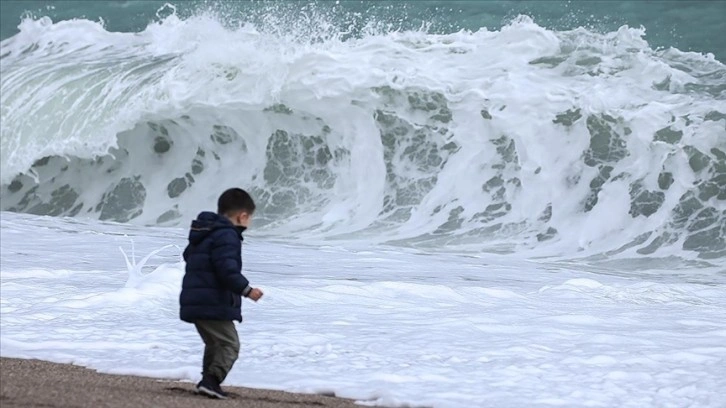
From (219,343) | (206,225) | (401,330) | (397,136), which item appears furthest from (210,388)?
(397,136)

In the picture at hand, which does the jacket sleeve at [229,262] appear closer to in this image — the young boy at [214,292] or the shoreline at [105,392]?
the young boy at [214,292]

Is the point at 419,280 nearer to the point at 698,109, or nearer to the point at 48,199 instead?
the point at 698,109

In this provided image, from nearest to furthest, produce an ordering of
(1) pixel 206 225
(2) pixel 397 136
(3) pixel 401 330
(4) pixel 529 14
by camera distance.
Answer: (1) pixel 206 225, (3) pixel 401 330, (2) pixel 397 136, (4) pixel 529 14

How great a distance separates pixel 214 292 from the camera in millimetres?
4617

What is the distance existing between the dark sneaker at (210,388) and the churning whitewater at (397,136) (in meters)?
7.59

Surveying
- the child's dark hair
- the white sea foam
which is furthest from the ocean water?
the child's dark hair

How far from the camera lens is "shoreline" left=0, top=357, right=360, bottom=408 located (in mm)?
4188

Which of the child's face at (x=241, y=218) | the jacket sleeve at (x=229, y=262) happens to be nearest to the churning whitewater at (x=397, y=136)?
the child's face at (x=241, y=218)

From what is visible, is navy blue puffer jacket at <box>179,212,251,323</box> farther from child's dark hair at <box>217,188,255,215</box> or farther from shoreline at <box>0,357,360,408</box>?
shoreline at <box>0,357,360,408</box>

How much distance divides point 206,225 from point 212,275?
193 millimetres

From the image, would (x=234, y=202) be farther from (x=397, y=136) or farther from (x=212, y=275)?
(x=397, y=136)

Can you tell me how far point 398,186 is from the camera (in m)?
13.8

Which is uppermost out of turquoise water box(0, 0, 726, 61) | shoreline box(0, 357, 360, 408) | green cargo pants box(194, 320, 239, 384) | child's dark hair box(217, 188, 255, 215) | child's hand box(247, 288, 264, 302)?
turquoise water box(0, 0, 726, 61)

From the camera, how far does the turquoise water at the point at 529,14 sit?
1667cm
